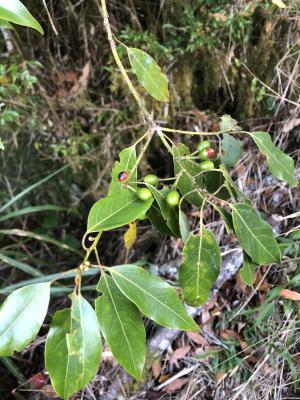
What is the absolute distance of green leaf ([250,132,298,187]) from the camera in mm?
854

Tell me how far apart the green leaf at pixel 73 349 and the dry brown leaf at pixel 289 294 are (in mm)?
639

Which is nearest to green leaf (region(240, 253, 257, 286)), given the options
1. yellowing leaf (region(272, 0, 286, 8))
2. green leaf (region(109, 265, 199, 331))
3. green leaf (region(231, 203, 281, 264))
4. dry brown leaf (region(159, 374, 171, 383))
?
green leaf (region(231, 203, 281, 264))

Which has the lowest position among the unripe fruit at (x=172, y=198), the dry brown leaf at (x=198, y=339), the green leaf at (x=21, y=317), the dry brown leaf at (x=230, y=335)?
the dry brown leaf at (x=198, y=339)

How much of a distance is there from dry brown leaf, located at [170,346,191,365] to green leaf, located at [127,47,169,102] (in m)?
0.80

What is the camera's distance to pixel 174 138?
5.32ft

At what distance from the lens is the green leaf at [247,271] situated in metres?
0.81

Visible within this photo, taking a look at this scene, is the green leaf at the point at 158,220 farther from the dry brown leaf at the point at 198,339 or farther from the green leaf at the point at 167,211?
the dry brown leaf at the point at 198,339

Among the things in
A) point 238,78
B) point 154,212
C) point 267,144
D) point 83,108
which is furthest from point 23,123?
point 267,144

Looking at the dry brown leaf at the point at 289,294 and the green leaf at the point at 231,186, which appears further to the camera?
the dry brown leaf at the point at 289,294

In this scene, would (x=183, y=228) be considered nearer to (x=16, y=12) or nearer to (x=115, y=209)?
(x=115, y=209)

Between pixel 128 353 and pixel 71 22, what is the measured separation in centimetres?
129

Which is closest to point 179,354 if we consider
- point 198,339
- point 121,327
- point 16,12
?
point 198,339

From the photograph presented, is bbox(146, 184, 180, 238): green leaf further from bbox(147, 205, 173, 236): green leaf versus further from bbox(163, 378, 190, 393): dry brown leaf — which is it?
bbox(163, 378, 190, 393): dry brown leaf

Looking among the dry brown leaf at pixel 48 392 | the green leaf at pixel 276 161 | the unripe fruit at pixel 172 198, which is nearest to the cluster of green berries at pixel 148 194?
the unripe fruit at pixel 172 198
